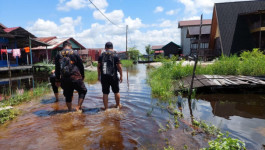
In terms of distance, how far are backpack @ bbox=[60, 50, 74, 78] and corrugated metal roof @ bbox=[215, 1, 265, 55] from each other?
16.8 m

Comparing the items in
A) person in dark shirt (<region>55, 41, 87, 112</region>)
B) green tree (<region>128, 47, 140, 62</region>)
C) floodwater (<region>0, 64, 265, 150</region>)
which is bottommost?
floodwater (<region>0, 64, 265, 150</region>)

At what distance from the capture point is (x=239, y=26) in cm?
1830

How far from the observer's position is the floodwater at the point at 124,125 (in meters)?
2.87

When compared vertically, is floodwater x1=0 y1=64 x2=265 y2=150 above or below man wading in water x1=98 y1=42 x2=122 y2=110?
below

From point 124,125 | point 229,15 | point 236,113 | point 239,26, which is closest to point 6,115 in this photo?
point 124,125

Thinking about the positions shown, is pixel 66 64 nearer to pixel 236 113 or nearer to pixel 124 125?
pixel 124 125

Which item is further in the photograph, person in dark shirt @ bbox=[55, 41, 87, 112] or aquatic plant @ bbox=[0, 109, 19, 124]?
person in dark shirt @ bbox=[55, 41, 87, 112]

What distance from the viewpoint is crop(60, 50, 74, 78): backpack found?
161 inches

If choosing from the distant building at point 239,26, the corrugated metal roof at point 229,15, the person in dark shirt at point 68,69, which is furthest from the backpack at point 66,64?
the corrugated metal roof at point 229,15

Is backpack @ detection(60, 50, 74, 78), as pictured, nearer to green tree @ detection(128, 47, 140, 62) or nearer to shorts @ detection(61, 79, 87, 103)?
shorts @ detection(61, 79, 87, 103)

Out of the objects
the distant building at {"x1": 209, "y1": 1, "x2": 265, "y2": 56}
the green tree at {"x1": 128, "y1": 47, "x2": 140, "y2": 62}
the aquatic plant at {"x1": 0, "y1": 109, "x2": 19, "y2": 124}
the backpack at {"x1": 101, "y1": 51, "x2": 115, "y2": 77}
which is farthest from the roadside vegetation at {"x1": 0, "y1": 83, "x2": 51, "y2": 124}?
the green tree at {"x1": 128, "y1": 47, "x2": 140, "y2": 62}

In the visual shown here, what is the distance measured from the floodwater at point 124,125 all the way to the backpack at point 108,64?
99cm

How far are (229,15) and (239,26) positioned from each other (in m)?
1.83

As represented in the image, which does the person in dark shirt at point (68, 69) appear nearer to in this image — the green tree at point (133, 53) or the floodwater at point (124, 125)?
the floodwater at point (124, 125)
